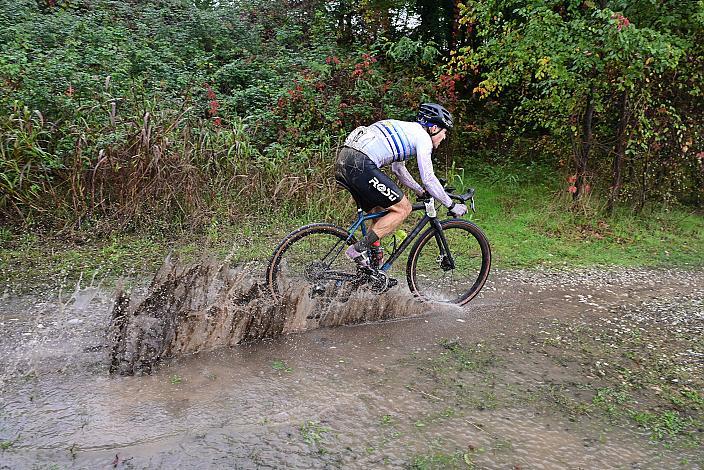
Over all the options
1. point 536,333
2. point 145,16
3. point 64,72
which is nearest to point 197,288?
point 536,333

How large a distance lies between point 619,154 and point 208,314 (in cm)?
653

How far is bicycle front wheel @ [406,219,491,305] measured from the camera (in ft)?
18.1

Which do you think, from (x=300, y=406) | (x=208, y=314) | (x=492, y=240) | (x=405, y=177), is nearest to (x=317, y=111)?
(x=492, y=240)

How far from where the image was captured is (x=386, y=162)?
518cm

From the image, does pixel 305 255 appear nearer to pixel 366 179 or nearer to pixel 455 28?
pixel 366 179

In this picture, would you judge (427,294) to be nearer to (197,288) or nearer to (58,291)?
(197,288)

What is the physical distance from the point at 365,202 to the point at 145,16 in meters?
7.84

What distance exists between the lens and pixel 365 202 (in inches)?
206

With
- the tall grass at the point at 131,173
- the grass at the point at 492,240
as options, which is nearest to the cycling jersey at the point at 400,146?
the grass at the point at 492,240

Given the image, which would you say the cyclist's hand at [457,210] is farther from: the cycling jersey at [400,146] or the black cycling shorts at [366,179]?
the black cycling shorts at [366,179]

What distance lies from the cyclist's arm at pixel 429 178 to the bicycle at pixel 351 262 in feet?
0.35

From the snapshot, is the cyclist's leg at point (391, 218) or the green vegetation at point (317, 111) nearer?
the cyclist's leg at point (391, 218)

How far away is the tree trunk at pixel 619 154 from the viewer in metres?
8.48

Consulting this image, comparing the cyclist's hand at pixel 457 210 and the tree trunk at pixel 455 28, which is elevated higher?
the tree trunk at pixel 455 28
